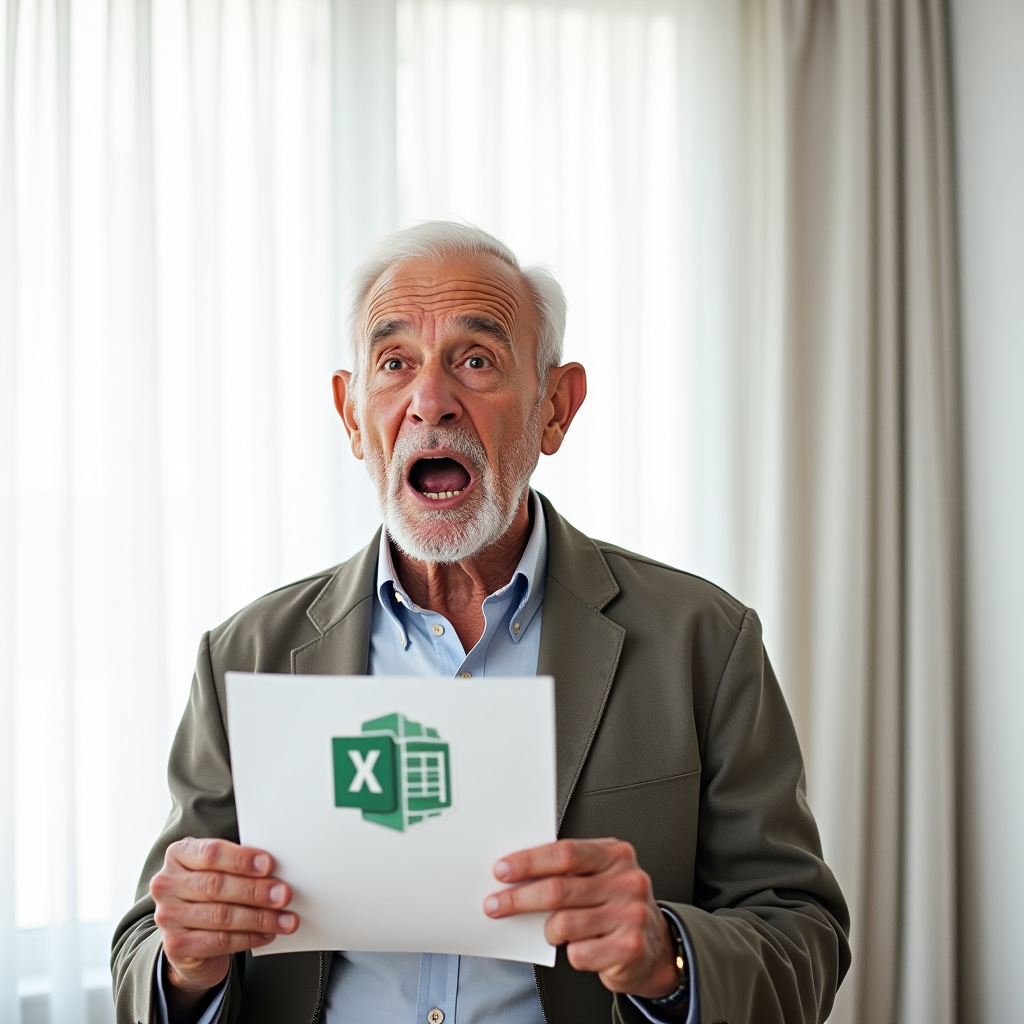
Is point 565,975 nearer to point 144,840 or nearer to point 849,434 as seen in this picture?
point 144,840

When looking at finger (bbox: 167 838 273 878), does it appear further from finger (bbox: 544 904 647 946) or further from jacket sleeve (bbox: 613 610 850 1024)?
jacket sleeve (bbox: 613 610 850 1024)

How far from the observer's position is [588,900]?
3.36 feet

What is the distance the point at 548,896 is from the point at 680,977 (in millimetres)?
253

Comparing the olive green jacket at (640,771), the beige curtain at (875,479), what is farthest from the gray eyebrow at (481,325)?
the beige curtain at (875,479)

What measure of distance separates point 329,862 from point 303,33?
1887 mm

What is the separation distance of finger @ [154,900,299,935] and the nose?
692 millimetres

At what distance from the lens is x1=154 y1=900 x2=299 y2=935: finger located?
1.06 m

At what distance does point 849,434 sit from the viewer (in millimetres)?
2348

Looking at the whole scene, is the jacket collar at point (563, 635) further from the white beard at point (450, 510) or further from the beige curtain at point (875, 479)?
the beige curtain at point (875, 479)

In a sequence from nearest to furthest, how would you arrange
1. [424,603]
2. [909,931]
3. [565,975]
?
[565,975], [424,603], [909,931]

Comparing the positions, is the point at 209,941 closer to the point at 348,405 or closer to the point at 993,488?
the point at 348,405

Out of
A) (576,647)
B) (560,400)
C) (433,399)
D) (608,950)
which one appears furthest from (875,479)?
(608,950)

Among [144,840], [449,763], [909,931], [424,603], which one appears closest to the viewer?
[449,763]

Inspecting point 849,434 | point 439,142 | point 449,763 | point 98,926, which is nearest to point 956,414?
point 849,434
